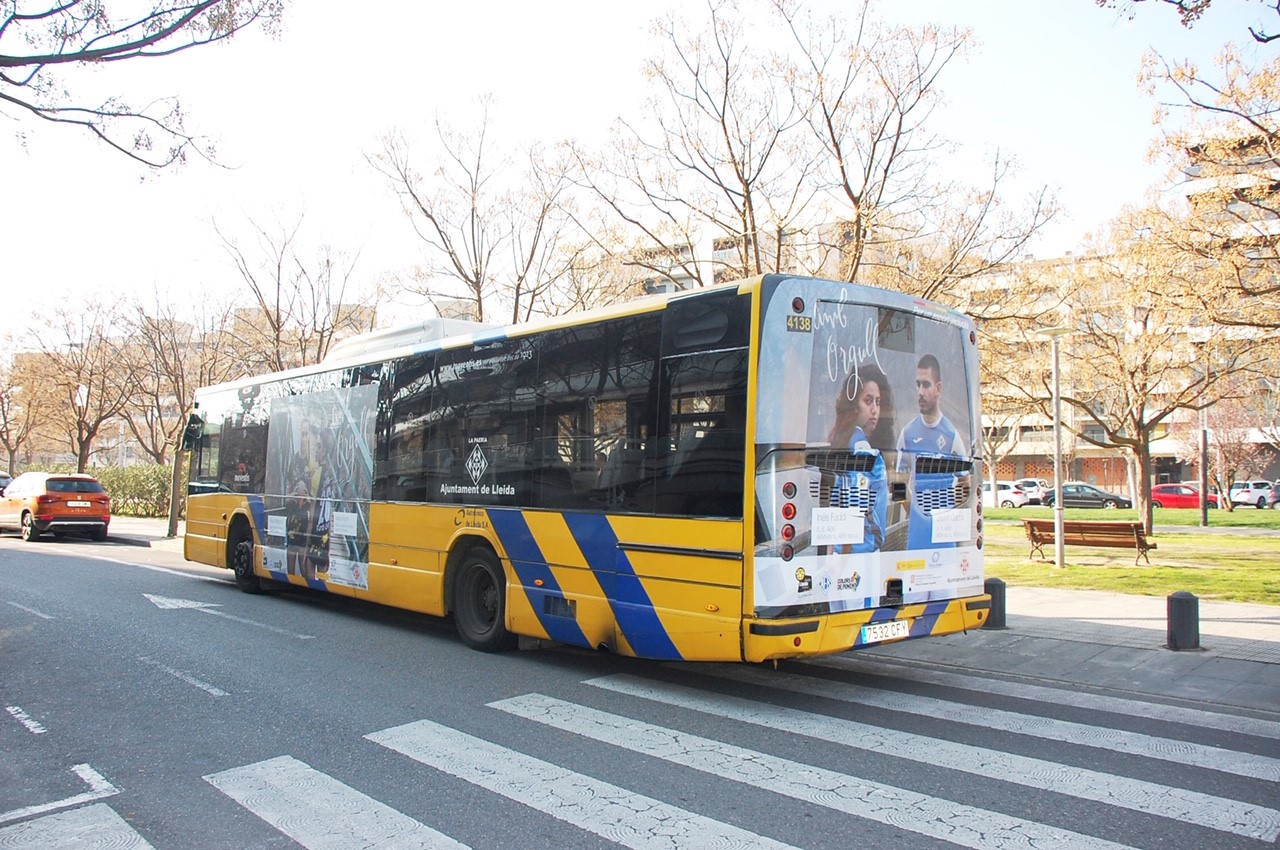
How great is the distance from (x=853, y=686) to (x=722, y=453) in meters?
2.57

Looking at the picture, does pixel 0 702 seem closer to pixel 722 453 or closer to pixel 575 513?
pixel 575 513

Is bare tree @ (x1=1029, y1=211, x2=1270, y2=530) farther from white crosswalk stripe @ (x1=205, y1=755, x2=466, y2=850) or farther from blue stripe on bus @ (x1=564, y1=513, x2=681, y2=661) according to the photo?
white crosswalk stripe @ (x1=205, y1=755, x2=466, y2=850)

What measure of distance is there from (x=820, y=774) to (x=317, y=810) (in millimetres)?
2736

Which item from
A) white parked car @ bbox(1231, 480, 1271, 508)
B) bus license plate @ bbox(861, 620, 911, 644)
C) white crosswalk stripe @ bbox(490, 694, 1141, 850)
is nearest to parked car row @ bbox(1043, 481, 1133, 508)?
white parked car @ bbox(1231, 480, 1271, 508)

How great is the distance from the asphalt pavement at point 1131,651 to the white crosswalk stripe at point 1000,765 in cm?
192

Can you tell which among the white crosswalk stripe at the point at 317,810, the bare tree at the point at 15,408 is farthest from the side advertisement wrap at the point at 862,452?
the bare tree at the point at 15,408

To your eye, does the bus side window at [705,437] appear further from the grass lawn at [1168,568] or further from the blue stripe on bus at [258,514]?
the grass lawn at [1168,568]

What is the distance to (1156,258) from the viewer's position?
602 inches

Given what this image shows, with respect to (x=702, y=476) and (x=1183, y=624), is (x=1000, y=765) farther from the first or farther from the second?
(x=1183, y=624)

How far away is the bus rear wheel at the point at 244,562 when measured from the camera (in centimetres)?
1309

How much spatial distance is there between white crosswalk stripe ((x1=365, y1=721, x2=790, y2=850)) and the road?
2 centimetres

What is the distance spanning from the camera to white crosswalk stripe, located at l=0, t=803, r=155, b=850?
13.5ft

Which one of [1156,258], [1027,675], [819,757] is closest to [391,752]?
[819,757]

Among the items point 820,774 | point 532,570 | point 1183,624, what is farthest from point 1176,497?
point 820,774
